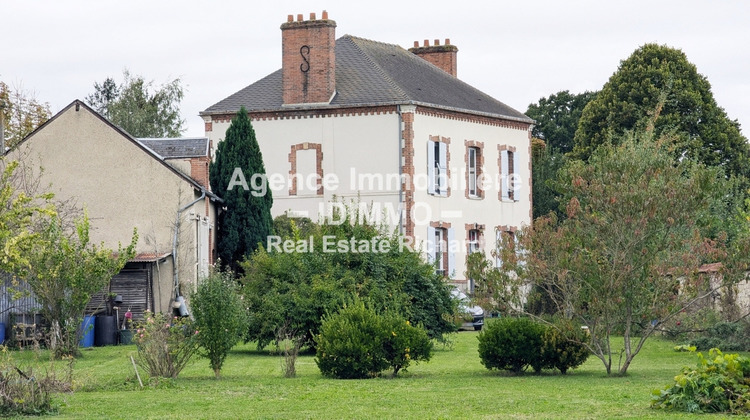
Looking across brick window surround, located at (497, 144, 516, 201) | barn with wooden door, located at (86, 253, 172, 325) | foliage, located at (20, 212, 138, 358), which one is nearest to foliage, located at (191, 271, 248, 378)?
foliage, located at (20, 212, 138, 358)

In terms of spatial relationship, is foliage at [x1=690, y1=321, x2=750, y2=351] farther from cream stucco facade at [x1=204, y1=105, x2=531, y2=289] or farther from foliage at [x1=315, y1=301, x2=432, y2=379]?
cream stucco facade at [x1=204, y1=105, x2=531, y2=289]

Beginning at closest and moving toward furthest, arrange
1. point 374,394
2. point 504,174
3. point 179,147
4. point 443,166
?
point 374,394 < point 179,147 < point 443,166 < point 504,174

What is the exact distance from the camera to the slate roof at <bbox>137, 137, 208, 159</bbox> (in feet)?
118

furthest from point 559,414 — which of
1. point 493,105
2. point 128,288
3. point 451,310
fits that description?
point 493,105

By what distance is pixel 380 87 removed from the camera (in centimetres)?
4291

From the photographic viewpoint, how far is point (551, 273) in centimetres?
1939

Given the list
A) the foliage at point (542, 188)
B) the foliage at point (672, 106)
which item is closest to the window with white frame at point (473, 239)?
the foliage at point (672, 106)

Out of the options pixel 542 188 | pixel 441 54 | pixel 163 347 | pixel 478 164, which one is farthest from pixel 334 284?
pixel 542 188

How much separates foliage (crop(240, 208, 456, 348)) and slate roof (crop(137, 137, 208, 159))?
33.4 ft

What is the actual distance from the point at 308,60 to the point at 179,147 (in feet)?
25.5

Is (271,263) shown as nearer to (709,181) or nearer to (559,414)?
(709,181)

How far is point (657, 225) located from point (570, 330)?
218 cm

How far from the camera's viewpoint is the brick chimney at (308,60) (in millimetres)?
42156

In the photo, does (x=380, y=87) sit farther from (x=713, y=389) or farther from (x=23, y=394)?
(x=713, y=389)
